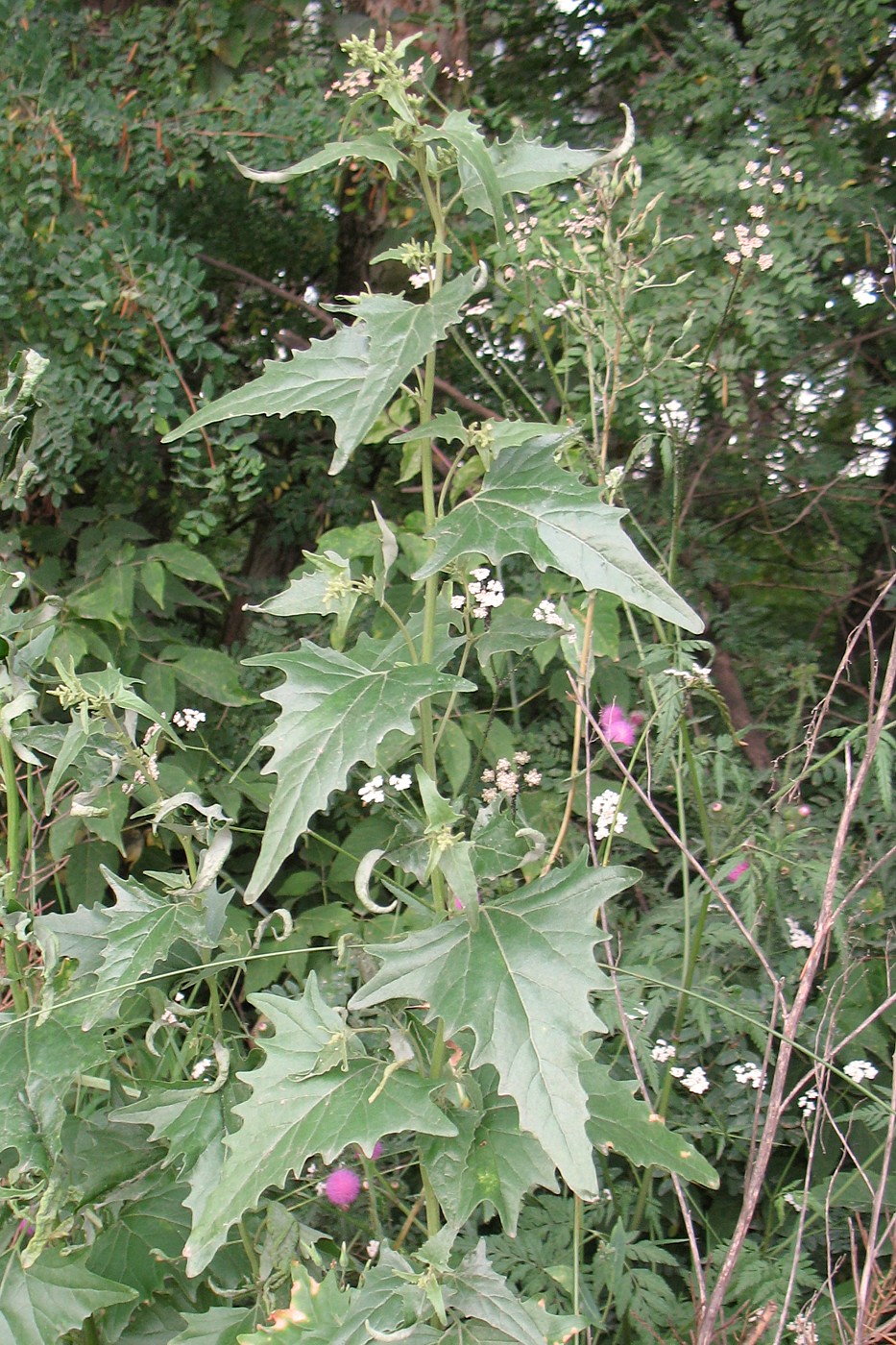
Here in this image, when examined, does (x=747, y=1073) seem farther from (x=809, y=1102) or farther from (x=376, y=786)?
(x=376, y=786)

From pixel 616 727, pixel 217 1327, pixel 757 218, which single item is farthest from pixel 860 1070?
pixel 757 218

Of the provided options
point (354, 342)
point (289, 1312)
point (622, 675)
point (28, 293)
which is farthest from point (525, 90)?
point (289, 1312)

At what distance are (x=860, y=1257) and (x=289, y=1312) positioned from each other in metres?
0.88

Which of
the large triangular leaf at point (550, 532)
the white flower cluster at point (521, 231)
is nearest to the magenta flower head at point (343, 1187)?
the large triangular leaf at point (550, 532)

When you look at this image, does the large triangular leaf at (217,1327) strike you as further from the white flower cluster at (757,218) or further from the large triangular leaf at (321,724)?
the white flower cluster at (757,218)

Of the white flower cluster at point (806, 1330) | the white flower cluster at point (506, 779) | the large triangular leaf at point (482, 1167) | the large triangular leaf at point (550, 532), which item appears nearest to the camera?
the large triangular leaf at point (550, 532)

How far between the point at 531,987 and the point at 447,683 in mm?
213

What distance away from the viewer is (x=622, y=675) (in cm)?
192

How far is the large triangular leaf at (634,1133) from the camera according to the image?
816mm

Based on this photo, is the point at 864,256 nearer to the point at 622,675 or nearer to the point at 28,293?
the point at 622,675

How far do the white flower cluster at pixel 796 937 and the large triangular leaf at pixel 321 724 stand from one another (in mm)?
821

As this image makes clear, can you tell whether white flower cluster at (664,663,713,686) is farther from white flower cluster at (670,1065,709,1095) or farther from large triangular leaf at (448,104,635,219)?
large triangular leaf at (448,104,635,219)

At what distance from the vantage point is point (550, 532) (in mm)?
725

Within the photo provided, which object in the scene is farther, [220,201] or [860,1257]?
[220,201]
